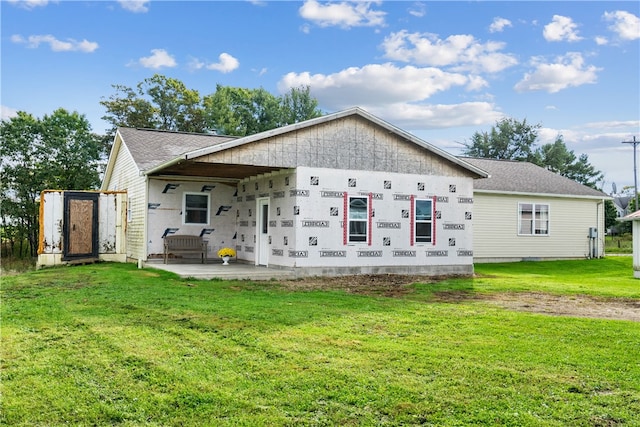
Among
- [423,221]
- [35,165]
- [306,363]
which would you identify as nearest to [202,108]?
[35,165]

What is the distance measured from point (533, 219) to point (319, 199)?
12.2 metres

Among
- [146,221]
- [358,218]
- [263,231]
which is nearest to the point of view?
[358,218]

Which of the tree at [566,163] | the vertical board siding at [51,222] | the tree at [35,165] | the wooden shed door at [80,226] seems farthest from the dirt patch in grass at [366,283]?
the tree at [566,163]

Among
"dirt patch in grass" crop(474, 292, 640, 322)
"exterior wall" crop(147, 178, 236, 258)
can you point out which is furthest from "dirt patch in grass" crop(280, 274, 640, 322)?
"exterior wall" crop(147, 178, 236, 258)

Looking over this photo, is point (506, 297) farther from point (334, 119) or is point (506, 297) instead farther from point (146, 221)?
point (146, 221)

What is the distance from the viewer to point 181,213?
17.7 m

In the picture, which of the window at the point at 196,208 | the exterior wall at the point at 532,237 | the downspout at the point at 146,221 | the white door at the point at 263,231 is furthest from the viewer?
the exterior wall at the point at 532,237

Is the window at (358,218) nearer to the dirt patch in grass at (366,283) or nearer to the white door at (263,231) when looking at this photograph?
the dirt patch in grass at (366,283)

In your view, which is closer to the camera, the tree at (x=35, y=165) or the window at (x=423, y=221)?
the window at (x=423, y=221)

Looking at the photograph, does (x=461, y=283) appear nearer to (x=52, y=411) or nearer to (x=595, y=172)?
(x=52, y=411)

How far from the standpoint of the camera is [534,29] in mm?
17828

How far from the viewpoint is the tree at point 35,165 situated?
1151 inches

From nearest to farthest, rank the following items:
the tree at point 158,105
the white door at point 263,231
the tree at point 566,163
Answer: the white door at point 263,231 → the tree at point 158,105 → the tree at point 566,163

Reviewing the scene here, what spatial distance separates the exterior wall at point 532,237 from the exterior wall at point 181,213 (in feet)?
32.5
